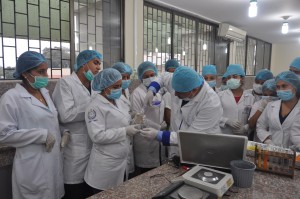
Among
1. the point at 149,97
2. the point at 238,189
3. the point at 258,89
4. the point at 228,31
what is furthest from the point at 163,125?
the point at 228,31

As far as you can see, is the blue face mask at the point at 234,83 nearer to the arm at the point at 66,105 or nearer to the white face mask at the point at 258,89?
the white face mask at the point at 258,89

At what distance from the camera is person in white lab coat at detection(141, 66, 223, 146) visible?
151 centimetres

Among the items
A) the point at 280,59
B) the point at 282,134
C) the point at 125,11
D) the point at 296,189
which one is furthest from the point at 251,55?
the point at 296,189

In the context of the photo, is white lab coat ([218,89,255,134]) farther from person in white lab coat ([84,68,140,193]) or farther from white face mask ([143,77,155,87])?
person in white lab coat ([84,68,140,193])

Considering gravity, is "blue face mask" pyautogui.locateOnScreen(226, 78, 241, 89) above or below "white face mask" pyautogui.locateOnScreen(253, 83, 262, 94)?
above

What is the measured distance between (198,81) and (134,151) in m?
1.08

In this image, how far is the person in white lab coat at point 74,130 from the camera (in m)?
1.66

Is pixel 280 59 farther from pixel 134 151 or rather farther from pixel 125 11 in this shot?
pixel 134 151

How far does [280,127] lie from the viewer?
182cm

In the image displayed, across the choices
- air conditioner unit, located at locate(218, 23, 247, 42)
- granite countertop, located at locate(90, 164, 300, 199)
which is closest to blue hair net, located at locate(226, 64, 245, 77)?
granite countertop, located at locate(90, 164, 300, 199)

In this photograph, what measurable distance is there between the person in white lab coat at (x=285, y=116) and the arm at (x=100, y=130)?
1.22m

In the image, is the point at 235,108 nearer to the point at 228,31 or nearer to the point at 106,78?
the point at 106,78

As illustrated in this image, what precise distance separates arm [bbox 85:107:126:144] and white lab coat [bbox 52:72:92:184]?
0.66 feet

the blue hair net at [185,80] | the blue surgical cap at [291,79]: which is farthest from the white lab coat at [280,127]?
the blue hair net at [185,80]
